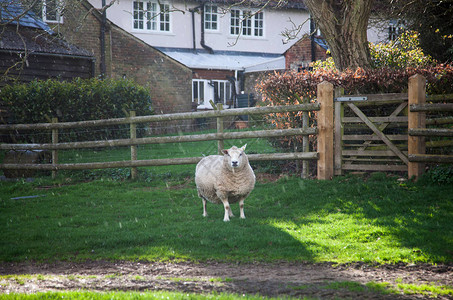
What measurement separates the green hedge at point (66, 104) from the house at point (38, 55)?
2.72m

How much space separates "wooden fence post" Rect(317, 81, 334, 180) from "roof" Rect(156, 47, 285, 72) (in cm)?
1749

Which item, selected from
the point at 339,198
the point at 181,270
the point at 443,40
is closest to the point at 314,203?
the point at 339,198

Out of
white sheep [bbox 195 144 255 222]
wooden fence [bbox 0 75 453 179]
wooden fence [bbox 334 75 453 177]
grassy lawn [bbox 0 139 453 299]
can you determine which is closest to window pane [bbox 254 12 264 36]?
wooden fence [bbox 0 75 453 179]

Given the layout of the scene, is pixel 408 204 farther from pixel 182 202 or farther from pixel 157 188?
pixel 157 188

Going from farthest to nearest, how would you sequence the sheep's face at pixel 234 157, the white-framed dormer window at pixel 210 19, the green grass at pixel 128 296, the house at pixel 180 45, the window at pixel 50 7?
the white-framed dormer window at pixel 210 19
the house at pixel 180 45
the window at pixel 50 7
the sheep's face at pixel 234 157
the green grass at pixel 128 296

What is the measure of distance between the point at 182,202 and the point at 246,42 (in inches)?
952

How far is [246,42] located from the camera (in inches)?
1277

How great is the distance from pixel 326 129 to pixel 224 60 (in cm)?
2031

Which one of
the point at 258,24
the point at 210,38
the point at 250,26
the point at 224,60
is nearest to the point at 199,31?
the point at 210,38

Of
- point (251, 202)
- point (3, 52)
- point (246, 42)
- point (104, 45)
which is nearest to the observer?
point (251, 202)

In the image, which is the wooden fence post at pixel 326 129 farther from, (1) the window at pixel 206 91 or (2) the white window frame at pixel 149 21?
(2) the white window frame at pixel 149 21

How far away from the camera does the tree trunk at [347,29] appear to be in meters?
12.1

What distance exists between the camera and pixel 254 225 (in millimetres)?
7645

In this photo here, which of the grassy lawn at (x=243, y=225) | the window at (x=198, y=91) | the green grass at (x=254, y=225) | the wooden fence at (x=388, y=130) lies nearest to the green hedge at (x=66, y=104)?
the grassy lawn at (x=243, y=225)
